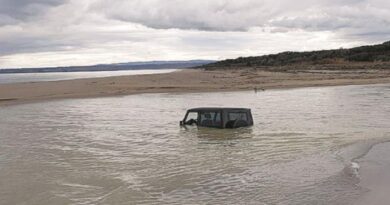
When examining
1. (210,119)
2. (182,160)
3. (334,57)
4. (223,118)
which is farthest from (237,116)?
(334,57)

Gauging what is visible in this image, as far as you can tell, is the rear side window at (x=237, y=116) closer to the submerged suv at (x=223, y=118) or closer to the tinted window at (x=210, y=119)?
the submerged suv at (x=223, y=118)

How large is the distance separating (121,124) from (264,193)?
1263 centimetres

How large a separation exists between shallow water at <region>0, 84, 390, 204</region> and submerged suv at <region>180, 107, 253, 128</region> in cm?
47

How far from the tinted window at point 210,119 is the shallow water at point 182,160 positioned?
0.55 meters

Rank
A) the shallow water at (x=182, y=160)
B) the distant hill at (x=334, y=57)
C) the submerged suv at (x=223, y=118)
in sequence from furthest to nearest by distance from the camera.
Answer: the distant hill at (x=334, y=57)
the submerged suv at (x=223, y=118)
the shallow water at (x=182, y=160)

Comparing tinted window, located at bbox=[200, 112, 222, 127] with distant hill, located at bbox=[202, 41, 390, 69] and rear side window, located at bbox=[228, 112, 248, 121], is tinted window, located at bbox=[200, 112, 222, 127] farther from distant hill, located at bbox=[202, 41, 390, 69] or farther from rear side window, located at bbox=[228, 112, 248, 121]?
distant hill, located at bbox=[202, 41, 390, 69]

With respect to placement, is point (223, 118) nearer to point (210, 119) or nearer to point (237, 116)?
point (210, 119)

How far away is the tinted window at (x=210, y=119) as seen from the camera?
59.3ft

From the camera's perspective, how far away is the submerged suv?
17906mm

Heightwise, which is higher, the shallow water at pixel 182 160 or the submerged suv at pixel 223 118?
the submerged suv at pixel 223 118

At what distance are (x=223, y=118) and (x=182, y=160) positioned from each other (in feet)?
17.4

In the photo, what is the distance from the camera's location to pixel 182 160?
12.8 meters

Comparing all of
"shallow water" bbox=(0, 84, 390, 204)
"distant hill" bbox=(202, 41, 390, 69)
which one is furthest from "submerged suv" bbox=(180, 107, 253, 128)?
"distant hill" bbox=(202, 41, 390, 69)

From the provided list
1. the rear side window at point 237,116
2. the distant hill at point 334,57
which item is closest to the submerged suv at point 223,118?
the rear side window at point 237,116
